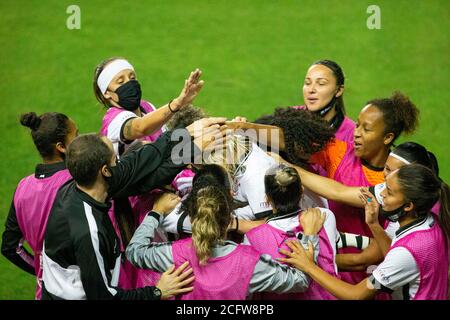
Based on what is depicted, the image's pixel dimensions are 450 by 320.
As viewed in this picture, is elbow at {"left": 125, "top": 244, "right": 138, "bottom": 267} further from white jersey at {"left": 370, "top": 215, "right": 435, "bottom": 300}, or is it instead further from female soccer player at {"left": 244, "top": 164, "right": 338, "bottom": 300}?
white jersey at {"left": 370, "top": 215, "right": 435, "bottom": 300}

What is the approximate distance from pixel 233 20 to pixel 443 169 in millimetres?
3995

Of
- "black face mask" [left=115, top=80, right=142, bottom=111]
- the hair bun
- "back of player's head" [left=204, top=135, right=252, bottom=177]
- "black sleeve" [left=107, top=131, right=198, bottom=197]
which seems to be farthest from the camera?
"black face mask" [left=115, top=80, right=142, bottom=111]

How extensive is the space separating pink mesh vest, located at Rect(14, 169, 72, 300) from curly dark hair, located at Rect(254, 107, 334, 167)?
1334 mm

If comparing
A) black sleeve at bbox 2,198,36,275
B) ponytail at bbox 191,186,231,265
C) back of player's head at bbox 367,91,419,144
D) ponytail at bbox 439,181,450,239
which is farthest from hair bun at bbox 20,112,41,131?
ponytail at bbox 439,181,450,239

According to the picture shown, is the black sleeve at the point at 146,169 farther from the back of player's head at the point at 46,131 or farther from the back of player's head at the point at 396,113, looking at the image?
the back of player's head at the point at 396,113

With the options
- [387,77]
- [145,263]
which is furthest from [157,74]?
[145,263]

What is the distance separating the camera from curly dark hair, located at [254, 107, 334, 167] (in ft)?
14.8

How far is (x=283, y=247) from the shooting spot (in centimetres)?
386

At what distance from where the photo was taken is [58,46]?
965cm

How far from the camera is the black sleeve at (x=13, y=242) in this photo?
14.3 ft

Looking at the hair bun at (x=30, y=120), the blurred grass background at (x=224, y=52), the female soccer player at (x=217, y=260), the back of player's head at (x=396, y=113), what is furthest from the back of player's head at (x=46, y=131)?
the blurred grass background at (x=224, y=52)

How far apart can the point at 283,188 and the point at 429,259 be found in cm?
82

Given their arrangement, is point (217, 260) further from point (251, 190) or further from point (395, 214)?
point (395, 214)
